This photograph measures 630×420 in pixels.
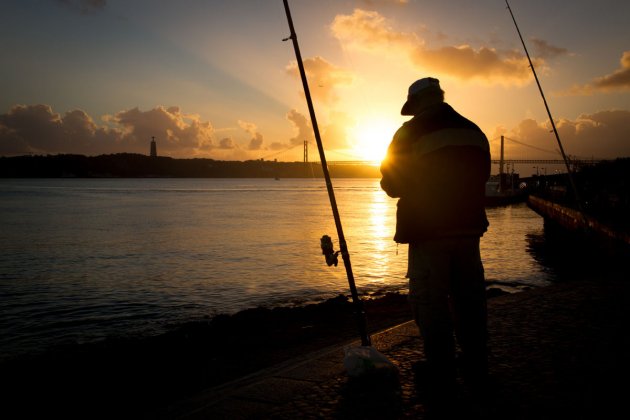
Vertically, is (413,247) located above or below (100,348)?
above

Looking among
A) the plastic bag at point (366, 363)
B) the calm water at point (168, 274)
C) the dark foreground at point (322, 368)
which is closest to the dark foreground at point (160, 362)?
the dark foreground at point (322, 368)

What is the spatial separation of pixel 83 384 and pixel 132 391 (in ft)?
2.69

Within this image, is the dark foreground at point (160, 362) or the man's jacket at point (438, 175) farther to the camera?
the dark foreground at point (160, 362)

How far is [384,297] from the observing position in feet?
41.2

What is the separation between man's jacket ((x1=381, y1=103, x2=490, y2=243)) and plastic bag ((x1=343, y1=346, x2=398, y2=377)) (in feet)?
3.23

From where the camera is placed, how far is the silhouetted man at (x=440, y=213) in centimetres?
351

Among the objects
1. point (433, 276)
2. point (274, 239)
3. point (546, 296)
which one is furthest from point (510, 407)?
point (274, 239)

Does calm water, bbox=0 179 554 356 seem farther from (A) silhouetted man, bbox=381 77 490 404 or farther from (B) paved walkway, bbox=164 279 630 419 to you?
(A) silhouetted man, bbox=381 77 490 404

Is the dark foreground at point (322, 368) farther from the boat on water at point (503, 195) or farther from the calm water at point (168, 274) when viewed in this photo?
the boat on water at point (503, 195)

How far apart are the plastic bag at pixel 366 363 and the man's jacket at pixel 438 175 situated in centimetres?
99

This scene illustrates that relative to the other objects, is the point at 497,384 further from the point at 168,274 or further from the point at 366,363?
the point at 168,274

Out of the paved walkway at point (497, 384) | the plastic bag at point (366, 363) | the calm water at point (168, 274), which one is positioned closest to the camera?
the paved walkway at point (497, 384)

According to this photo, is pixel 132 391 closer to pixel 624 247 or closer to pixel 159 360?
pixel 159 360

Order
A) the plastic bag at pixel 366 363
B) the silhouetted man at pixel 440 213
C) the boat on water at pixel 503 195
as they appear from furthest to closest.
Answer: the boat on water at pixel 503 195 → the plastic bag at pixel 366 363 → the silhouetted man at pixel 440 213
